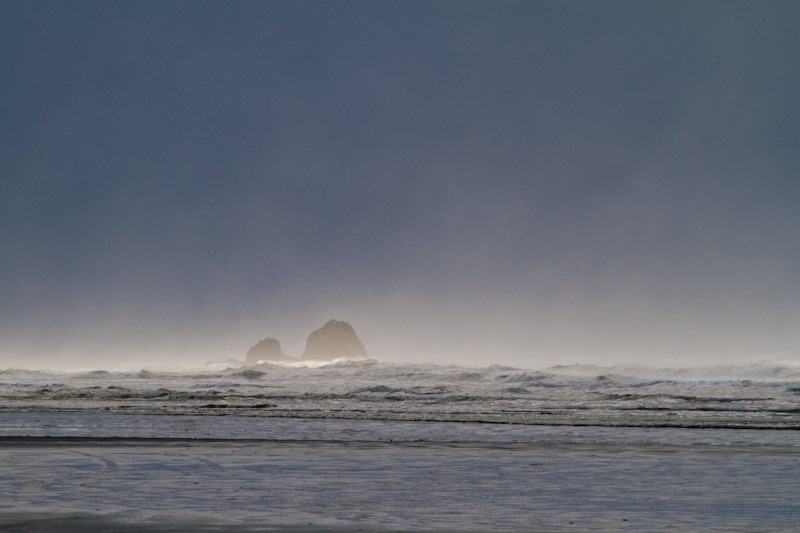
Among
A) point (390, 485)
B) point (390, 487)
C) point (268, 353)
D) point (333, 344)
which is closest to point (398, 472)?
point (390, 485)

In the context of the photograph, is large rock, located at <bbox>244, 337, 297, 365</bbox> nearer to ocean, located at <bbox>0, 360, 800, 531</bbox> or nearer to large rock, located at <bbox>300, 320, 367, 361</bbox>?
large rock, located at <bbox>300, 320, 367, 361</bbox>

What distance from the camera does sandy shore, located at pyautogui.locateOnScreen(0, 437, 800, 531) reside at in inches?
273

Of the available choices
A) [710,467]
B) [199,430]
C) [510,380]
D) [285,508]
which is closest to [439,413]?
[199,430]

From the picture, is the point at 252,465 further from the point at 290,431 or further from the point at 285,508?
the point at 290,431

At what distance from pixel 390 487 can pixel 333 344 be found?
17934 cm

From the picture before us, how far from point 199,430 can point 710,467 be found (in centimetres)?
1444

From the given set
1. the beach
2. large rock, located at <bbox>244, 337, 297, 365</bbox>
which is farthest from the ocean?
large rock, located at <bbox>244, 337, 297, 365</bbox>

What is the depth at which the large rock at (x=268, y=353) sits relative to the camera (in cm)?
19375

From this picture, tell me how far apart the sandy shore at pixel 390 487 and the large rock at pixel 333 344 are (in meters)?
171

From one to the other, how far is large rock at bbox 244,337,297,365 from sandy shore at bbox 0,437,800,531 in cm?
18296

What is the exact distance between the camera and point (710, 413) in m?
27.7

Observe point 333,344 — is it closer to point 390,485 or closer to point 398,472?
point 398,472

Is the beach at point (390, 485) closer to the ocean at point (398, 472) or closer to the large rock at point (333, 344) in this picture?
the ocean at point (398, 472)

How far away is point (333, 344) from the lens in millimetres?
186250
